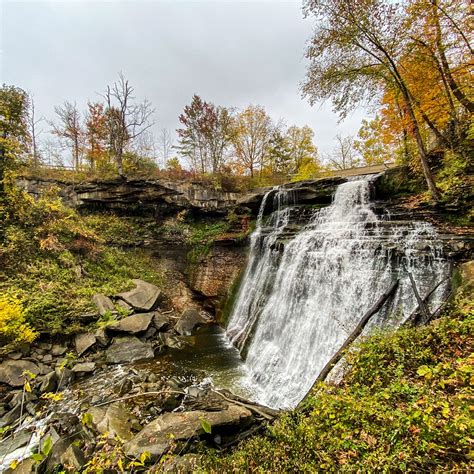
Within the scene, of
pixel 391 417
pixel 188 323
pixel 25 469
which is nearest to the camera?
pixel 391 417

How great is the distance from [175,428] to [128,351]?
182 inches

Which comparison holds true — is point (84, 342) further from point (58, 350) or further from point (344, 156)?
point (344, 156)

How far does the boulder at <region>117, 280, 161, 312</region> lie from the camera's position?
32.0ft

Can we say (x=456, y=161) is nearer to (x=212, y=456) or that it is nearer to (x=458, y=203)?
(x=458, y=203)

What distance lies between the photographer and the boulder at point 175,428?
3693mm

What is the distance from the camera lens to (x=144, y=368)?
7242mm

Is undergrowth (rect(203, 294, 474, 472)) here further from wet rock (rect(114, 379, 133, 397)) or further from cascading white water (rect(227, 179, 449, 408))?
wet rock (rect(114, 379, 133, 397))

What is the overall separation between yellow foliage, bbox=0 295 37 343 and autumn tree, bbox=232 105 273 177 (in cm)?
1854

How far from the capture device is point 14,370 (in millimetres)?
6230

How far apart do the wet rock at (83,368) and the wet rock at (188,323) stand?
3543mm

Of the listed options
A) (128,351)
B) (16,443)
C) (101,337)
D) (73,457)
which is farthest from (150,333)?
(73,457)

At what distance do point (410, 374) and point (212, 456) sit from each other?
3177 millimetres

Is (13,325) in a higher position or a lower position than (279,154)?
lower

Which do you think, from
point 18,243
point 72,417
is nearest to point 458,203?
point 72,417
